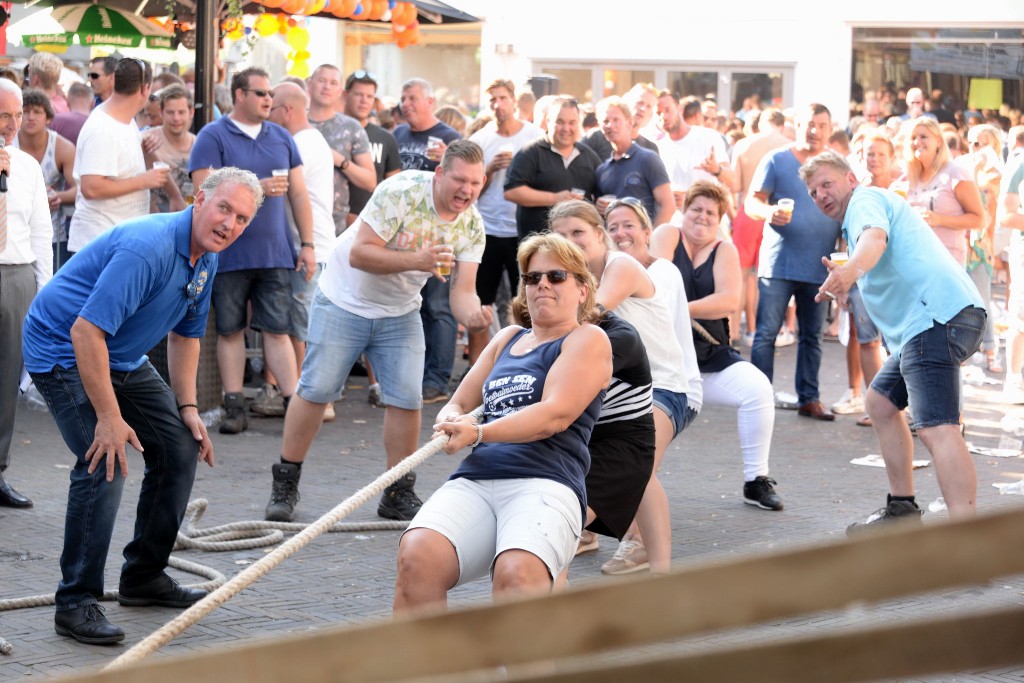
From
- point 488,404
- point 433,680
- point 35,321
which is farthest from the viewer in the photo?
point 35,321

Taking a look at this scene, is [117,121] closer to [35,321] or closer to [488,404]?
[35,321]

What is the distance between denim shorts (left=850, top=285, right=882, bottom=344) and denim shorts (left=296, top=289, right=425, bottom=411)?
11.8ft

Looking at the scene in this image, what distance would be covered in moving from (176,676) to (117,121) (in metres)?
7.60

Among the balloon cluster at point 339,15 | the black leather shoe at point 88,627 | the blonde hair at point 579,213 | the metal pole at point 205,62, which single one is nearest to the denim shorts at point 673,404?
the blonde hair at point 579,213

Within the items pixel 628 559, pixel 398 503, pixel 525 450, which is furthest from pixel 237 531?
pixel 525 450

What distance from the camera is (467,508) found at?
3.99 m

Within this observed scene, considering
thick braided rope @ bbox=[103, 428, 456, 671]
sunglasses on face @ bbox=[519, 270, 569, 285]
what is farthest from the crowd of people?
thick braided rope @ bbox=[103, 428, 456, 671]

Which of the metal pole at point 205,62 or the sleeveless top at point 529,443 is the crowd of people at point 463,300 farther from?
the metal pole at point 205,62

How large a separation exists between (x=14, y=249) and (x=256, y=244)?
6.21 feet

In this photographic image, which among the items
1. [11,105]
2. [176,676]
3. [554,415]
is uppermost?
[11,105]

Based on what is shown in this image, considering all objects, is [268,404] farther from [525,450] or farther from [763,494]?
[525,450]

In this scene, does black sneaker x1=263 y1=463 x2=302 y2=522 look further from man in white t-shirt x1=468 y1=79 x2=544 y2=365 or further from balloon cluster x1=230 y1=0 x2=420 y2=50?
balloon cluster x1=230 y1=0 x2=420 y2=50

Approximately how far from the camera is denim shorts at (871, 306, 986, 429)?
5.77m

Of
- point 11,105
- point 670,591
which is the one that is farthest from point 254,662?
point 11,105
